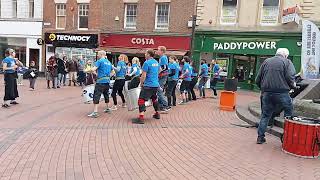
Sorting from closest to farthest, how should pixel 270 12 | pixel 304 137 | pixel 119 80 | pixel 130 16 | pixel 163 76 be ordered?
pixel 304 137 < pixel 163 76 < pixel 119 80 < pixel 270 12 < pixel 130 16

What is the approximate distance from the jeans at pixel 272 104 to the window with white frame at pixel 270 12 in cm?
1505

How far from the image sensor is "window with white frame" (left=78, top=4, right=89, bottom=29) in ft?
82.9

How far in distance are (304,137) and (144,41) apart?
18193 millimetres

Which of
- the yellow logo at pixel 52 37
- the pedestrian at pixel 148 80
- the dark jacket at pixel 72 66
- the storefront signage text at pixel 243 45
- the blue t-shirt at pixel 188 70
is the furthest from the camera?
the yellow logo at pixel 52 37

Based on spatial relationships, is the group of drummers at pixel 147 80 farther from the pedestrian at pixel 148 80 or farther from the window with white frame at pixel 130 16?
the window with white frame at pixel 130 16

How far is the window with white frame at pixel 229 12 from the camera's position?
21547mm

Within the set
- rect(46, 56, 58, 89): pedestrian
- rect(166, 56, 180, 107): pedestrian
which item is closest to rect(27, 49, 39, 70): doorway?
rect(46, 56, 58, 89): pedestrian

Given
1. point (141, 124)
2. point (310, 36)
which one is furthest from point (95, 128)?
point (310, 36)

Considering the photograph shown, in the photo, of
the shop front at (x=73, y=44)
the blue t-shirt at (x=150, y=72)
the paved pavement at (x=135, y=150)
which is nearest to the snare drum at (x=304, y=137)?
the paved pavement at (x=135, y=150)

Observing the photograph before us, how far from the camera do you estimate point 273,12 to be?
20.7 metres

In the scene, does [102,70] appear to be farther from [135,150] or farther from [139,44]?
[139,44]

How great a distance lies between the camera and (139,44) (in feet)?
77.8

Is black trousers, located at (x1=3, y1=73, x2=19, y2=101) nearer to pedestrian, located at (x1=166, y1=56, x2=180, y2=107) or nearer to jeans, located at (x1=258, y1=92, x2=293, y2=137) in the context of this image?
pedestrian, located at (x1=166, y1=56, x2=180, y2=107)

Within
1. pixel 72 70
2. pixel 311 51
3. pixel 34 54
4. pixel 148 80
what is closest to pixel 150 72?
pixel 148 80
